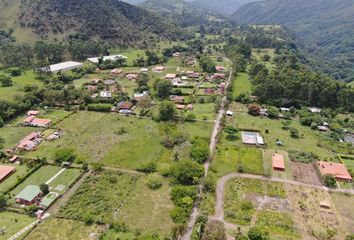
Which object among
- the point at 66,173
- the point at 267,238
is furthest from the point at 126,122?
the point at 267,238

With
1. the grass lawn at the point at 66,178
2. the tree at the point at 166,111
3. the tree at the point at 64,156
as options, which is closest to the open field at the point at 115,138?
the tree at the point at 64,156

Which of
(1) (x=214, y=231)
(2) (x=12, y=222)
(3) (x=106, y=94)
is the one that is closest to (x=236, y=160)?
(1) (x=214, y=231)

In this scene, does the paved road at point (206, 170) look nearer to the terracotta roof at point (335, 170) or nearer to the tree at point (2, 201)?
the terracotta roof at point (335, 170)

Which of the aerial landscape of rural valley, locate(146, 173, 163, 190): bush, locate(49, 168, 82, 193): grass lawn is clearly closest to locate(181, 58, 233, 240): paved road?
the aerial landscape of rural valley

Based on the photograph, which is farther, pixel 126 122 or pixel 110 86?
pixel 110 86

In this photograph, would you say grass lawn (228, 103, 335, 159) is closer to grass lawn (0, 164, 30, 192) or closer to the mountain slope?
grass lawn (0, 164, 30, 192)

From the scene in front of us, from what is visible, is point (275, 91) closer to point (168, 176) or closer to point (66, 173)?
point (168, 176)
